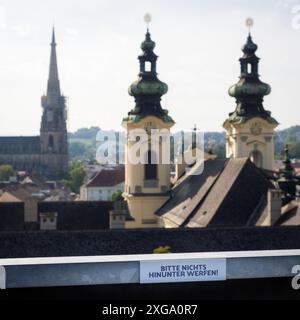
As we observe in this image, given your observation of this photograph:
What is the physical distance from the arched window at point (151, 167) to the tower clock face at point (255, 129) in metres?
4.71

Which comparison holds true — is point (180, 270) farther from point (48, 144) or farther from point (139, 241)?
point (48, 144)

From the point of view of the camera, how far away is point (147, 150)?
32812 mm

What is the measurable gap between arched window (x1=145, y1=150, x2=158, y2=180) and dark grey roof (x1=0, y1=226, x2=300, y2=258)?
14786 millimetres

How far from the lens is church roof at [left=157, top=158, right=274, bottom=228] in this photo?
2262cm

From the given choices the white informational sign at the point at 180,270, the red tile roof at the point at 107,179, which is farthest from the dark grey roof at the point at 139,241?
the red tile roof at the point at 107,179

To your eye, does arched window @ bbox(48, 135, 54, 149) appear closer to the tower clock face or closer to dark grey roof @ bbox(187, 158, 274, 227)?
the tower clock face

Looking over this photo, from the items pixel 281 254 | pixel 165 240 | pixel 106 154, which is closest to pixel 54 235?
pixel 165 240

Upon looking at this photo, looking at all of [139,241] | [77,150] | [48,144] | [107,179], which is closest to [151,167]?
[139,241]

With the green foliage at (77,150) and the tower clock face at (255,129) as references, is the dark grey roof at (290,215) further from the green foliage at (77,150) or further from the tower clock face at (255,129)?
the green foliage at (77,150)

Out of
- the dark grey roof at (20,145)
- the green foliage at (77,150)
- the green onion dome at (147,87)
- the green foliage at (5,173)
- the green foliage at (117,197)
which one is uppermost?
the green foliage at (77,150)

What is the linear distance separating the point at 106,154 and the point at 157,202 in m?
16.5

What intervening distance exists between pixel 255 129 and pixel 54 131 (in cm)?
7412

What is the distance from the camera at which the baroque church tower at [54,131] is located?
103 m

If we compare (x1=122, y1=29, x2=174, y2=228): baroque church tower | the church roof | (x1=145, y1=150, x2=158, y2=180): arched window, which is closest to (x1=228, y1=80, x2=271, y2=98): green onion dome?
(x1=122, y1=29, x2=174, y2=228): baroque church tower
